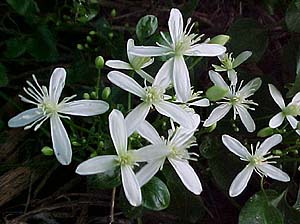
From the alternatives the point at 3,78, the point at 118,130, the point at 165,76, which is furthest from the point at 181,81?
the point at 3,78

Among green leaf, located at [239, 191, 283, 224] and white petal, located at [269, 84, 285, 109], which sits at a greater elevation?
white petal, located at [269, 84, 285, 109]

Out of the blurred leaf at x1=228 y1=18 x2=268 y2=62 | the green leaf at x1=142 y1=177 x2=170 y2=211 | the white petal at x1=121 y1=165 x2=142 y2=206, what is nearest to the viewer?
the white petal at x1=121 y1=165 x2=142 y2=206

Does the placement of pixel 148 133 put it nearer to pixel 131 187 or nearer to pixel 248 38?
pixel 131 187

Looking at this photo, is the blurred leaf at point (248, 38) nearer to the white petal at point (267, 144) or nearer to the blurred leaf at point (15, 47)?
the white petal at point (267, 144)

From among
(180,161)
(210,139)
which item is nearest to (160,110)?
(180,161)

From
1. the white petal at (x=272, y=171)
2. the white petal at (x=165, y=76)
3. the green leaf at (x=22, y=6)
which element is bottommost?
the white petal at (x=272, y=171)

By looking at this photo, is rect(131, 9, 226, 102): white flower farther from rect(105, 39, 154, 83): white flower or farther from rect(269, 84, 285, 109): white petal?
rect(269, 84, 285, 109): white petal

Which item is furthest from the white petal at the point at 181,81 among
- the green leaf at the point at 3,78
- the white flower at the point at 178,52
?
the green leaf at the point at 3,78

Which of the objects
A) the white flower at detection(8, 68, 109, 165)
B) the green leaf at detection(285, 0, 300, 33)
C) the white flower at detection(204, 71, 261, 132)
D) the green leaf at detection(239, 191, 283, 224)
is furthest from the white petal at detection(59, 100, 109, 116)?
the green leaf at detection(285, 0, 300, 33)
